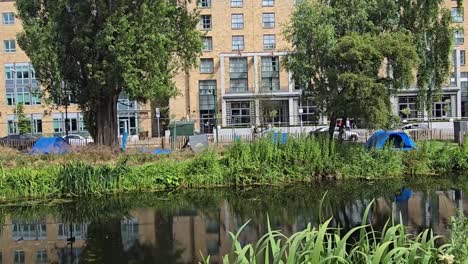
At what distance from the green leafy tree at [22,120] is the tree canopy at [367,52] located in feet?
156

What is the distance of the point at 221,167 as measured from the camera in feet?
66.3

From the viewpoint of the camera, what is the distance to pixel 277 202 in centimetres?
1619

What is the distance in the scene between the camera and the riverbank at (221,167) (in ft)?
61.0

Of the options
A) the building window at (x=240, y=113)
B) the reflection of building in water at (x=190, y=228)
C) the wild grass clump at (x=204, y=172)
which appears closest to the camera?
the reflection of building in water at (x=190, y=228)

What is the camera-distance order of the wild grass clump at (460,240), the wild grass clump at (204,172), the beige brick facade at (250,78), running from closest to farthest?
1. the wild grass clump at (460,240)
2. the wild grass clump at (204,172)
3. the beige brick facade at (250,78)

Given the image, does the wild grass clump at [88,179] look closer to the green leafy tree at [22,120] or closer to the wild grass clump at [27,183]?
the wild grass clump at [27,183]

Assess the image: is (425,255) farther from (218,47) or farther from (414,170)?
(218,47)

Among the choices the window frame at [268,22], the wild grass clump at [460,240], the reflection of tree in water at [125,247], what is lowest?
the reflection of tree in water at [125,247]

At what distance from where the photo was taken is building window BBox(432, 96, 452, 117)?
204 ft

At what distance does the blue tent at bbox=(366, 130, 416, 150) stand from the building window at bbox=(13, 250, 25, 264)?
15.7 m

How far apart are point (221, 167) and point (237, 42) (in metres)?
51.3

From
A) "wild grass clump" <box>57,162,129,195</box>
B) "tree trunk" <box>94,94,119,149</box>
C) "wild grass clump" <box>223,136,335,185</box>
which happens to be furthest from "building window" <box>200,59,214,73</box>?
"wild grass clump" <box>57,162,129,195</box>

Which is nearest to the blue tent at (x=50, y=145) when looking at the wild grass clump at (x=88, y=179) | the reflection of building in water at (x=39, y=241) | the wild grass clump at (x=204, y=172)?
the wild grass clump at (x=88, y=179)

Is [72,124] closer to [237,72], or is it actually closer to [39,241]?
[237,72]
